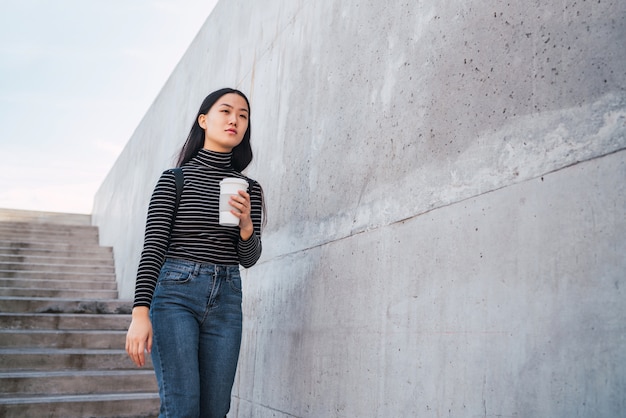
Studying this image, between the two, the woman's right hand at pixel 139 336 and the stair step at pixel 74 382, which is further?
the stair step at pixel 74 382

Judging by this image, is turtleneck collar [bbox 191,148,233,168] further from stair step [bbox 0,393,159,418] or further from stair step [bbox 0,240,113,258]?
stair step [bbox 0,240,113,258]

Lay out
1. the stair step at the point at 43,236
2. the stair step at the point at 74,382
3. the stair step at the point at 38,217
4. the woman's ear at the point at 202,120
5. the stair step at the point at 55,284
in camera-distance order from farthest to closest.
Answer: the stair step at the point at 38,217 → the stair step at the point at 43,236 → the stair step at the point at 55,284 → the stair step at the point at 74,382 → the woman's ear at the point at 202,120

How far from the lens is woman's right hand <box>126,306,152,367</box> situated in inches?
71.6

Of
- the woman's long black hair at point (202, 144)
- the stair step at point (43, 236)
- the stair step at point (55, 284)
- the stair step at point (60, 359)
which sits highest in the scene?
the stair step at point (43, 236)

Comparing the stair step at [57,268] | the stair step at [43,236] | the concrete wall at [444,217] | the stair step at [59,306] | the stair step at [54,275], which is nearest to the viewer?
the concrete wall at [444,217]

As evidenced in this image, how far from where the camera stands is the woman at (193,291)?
1.88 metres

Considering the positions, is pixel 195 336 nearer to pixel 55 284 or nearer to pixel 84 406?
pixel 84 406

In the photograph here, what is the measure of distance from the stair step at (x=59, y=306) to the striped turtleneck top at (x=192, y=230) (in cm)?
395

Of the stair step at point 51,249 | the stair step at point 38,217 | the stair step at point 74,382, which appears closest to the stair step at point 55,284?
the stair step at point 51,249

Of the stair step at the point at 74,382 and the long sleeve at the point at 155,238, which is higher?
the long sleeve at the point at 155,238

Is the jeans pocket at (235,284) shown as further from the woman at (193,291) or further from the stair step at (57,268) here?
the stair step at (57,268)

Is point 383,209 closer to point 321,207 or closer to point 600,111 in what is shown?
point 321,207

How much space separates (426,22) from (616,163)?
969 mm

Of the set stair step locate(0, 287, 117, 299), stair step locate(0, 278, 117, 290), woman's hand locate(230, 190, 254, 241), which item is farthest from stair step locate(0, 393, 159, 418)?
stair step locate(0, 278, 117, 290)
